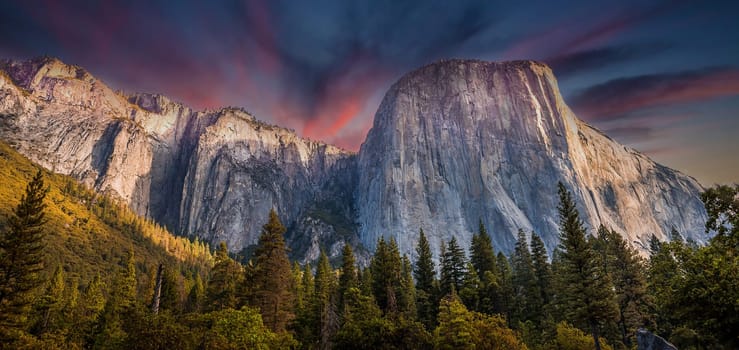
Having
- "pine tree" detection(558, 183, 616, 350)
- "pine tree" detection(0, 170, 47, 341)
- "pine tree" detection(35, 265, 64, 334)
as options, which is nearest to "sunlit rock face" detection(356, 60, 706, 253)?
"pine tree" detection(558, 183, 616, 350)

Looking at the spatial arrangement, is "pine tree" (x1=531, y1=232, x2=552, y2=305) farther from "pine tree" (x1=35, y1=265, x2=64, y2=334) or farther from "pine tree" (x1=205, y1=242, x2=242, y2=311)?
"pine tree" (x1=35, y1=265, x2=64, y2=334)

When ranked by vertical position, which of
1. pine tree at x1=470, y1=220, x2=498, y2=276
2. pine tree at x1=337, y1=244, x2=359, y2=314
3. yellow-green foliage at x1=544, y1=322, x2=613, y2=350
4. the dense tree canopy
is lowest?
yellow-green foliage at x1=544, y1=322, x2=613, y2=350

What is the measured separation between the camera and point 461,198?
177250 millimetres

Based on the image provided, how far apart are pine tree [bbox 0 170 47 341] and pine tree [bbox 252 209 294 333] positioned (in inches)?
653

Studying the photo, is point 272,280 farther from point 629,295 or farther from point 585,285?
point 629,295

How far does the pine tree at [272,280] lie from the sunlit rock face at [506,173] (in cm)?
13394

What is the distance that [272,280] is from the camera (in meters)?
37.3

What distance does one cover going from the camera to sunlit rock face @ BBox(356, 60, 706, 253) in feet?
545

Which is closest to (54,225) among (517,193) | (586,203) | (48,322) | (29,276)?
(48,322)

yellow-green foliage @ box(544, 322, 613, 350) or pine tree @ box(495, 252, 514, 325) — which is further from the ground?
pine tree @ box(495, 252, 514, 325)

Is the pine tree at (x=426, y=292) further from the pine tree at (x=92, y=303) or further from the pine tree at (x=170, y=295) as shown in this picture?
the pine tree at (x=92, y=303)

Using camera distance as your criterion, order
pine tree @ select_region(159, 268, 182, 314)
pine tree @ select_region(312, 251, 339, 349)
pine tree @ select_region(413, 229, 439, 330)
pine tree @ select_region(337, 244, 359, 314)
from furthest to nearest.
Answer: pine tree @ select_region(159, 268, 182, 314), pine tree @ select_region(337, 244, 359, 314), pine tree @ select_region(413, 229, 439, 330), pine tree @ select_region(312, 251, 339, 349)

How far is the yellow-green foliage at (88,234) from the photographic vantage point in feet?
431

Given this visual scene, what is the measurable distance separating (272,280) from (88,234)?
15522 cm
